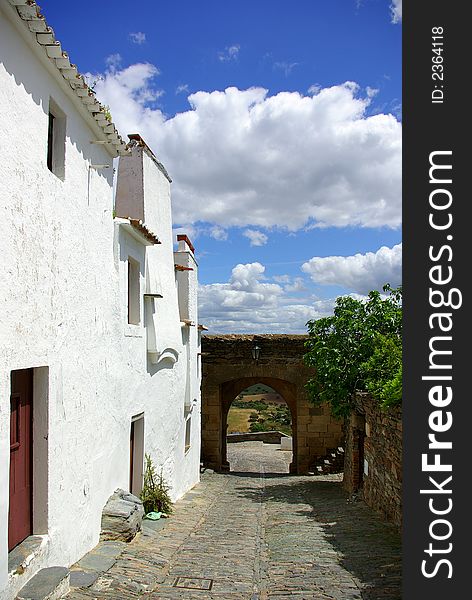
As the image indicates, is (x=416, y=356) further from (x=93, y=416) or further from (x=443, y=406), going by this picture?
(x=93, y=416)

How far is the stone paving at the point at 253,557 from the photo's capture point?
19.1 feet

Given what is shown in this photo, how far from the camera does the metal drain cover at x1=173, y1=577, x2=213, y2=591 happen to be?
6.07 metres

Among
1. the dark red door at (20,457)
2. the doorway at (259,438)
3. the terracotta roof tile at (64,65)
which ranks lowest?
the doorway at (259,438)

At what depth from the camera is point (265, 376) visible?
19.5 m

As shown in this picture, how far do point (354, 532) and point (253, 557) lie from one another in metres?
1.80

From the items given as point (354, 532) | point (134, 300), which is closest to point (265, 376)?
point (134, 300)

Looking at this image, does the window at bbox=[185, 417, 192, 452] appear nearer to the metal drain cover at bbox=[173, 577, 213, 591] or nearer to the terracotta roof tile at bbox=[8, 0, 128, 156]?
the metal drain cover at bbox=[173, 577, 213, 591]

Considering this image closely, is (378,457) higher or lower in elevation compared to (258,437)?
higher

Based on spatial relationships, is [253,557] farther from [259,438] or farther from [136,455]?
[259,438]

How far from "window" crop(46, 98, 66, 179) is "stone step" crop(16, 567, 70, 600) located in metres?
3.87

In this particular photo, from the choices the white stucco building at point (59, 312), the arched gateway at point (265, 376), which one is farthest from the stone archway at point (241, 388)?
the white stucco building at point (59, 312)

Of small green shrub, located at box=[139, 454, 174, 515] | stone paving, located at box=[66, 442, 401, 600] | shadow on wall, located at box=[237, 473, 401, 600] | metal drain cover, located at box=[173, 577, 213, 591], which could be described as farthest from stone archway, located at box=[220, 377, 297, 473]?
metal drain cover, located at box=[173, 577, 213, 591]

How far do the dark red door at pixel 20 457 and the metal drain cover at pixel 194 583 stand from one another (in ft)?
5.48

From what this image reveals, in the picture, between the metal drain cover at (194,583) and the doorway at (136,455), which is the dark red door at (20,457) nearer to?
the metal drain cover at (194,583)
